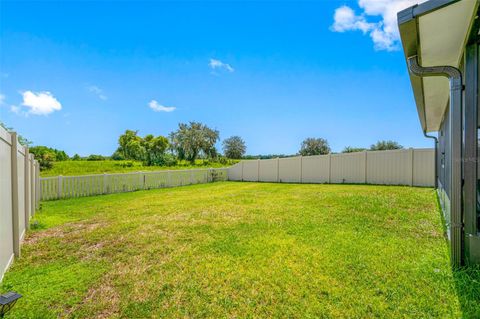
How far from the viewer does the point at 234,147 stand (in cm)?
3812

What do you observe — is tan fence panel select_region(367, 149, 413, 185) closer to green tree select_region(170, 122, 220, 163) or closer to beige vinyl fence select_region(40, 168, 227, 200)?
beige vinyl fence select_region(40, 168, 227, 200)

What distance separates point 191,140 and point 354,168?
20.6 meters

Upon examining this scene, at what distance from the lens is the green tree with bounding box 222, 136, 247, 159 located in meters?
38.1

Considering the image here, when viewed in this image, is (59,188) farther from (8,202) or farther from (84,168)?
(8,202)

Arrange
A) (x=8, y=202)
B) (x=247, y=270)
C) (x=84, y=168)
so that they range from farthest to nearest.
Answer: (x=84, y=168), (x=8, y=202), (x=247, y=270)

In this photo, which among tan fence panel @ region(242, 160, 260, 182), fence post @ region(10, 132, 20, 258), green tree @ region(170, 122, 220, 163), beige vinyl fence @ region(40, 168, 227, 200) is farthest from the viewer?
green tree @ region(170, 122, 220, 163)

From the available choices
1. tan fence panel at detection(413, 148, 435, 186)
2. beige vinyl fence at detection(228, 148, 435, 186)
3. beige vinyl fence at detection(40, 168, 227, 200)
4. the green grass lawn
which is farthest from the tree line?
the green grass lawn

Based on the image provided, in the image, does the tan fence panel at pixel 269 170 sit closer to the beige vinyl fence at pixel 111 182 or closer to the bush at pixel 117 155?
the beige vinyl fence at pixel 111 182

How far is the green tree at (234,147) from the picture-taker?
3812cm

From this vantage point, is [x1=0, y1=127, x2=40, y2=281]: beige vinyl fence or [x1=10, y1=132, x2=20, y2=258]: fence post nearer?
[x1=0, y1=127, x2=40, y2=281]: beige vinyl fence

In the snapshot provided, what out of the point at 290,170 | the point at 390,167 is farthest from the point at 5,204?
the point at 290,170

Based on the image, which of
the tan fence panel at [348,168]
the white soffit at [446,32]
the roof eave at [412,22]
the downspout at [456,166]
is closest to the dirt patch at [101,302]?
the downspout at [456,166]

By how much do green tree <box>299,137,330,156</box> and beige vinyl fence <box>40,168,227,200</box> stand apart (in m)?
25.4

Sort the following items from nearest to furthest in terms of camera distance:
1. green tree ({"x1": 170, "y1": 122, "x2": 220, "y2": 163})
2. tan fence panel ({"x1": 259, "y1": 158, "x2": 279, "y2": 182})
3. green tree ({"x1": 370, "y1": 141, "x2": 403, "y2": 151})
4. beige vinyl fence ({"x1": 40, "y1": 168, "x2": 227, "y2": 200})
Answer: beige vinyl fence ({"x1": 40, "y1": 168, "x2": 227, "y2": 200}) < tan fence panel ({"x1": 259, "y1": 158, "x2": 279, "y2": 182}) < green tree ({"x1": 170, "y1": 122, "x2": 220, "y2": 163}) < green tree ({"x1": 370, "y1": 141, "x2": 403, "y2": 151})
